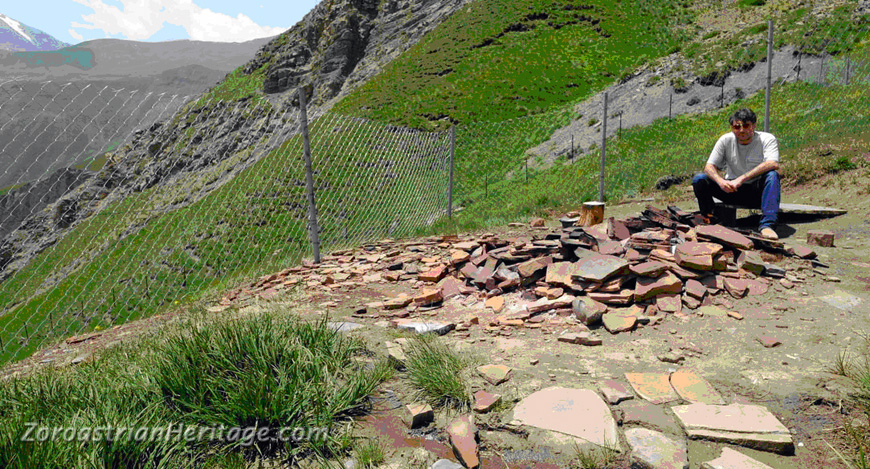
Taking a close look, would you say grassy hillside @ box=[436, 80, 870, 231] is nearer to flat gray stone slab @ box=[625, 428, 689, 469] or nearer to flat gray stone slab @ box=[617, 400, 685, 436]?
flat gray stone slab @ box=[617, 400, 685, 436]

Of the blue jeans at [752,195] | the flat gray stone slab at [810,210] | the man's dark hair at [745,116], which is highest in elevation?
the man's dark hair at [745,116]

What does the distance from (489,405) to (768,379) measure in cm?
148

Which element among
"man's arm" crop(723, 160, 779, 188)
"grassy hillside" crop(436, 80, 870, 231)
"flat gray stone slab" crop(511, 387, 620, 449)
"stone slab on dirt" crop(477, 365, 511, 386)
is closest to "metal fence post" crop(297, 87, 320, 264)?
"grassy hillside" crop(436, 80, 870, 231)

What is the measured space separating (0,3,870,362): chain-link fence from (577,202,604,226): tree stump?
1.80 meters

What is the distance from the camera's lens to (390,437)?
2.11 meters

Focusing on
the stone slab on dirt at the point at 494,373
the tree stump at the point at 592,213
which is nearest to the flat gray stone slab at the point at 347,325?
the stone slab on dirt at the point at 494,373

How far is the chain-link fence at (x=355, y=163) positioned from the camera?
5.96m

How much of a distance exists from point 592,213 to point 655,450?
4.23 m

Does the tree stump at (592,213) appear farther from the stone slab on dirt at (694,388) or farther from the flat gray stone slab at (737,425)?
the flat gray stone slab at (737,425)

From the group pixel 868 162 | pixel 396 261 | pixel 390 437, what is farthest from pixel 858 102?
pixel 390 437

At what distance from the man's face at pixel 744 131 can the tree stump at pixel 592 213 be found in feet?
5.14

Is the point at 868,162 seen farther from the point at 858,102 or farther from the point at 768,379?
the point at 768,379

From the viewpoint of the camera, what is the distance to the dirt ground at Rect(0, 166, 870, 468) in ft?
6.53

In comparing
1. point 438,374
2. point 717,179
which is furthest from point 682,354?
point 717,179
